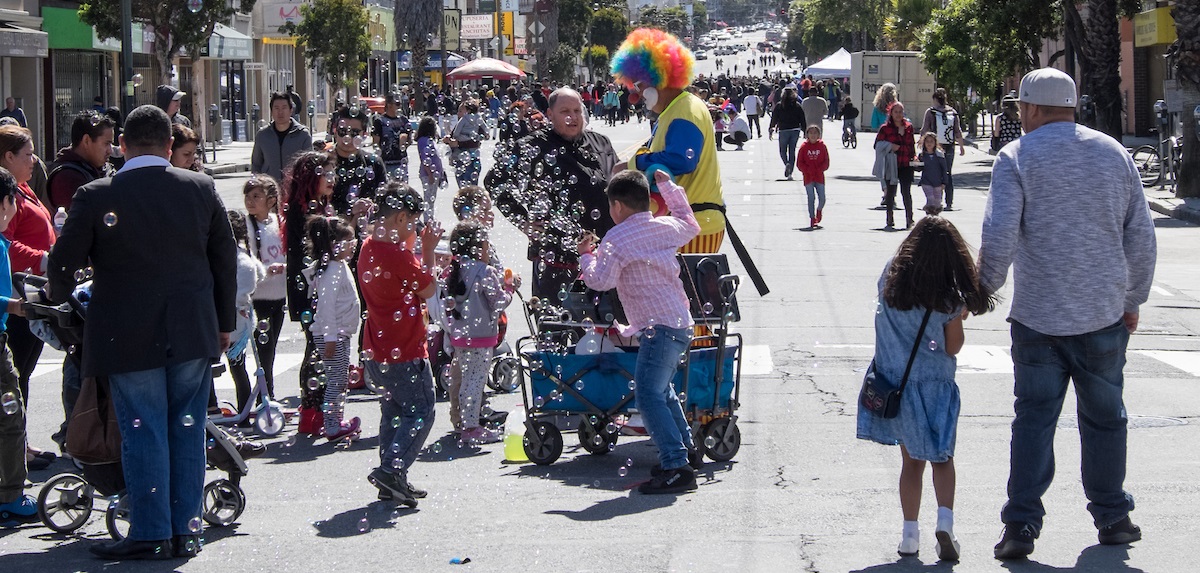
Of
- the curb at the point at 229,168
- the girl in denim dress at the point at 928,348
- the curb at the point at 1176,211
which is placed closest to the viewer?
the girl in denim dress at the point at 928,348

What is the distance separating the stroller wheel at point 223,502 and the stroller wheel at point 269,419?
1.80m

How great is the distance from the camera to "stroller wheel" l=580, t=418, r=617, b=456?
25.5 ft

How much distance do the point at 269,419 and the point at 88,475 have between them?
2.30 meters

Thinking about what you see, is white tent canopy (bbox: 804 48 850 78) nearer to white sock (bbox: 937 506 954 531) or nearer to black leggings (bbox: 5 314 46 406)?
black leggings (bbox: 5 314 46 406)

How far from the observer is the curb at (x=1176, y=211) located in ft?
68.9

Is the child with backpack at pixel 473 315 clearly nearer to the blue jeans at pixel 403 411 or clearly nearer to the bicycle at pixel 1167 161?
the blue jeans at pixel 403 411

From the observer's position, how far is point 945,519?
5.76 m

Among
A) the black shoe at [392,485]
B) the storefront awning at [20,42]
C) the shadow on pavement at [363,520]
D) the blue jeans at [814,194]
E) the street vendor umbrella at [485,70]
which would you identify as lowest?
the shadow on pavement at [363,520]

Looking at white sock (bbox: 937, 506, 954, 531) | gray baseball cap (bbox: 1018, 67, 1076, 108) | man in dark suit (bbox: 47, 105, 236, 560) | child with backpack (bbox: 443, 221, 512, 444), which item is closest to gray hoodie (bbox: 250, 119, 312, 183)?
child with backpack (bbox: 443, 221, 512, 444)

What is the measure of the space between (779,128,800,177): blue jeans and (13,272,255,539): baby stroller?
23.5 m

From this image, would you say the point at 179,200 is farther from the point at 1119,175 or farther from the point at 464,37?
the point at 464,37

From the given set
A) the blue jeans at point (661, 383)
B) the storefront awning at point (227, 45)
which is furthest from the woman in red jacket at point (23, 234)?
the storefront awning at point (227, 45)

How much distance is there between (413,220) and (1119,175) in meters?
3.08

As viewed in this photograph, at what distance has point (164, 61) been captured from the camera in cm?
3450
